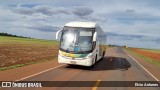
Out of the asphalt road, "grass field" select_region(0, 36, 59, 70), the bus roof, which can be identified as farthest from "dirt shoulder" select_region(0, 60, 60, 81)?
the bus roof

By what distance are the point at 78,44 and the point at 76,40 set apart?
1.11ft

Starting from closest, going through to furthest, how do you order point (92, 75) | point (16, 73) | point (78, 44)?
point (16, 73)
point (92, 75)
point (78, 44)

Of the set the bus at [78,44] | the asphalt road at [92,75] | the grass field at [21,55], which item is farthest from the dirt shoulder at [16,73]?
the bus at [78,44]

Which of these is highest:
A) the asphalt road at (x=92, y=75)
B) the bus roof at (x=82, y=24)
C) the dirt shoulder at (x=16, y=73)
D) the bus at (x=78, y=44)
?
the bus roof at (x=82, y=24)

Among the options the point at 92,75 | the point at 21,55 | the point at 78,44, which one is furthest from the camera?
the point at 21,55

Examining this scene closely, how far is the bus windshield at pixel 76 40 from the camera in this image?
1995 centimetres

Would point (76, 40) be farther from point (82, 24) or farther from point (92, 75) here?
point (92, 75)

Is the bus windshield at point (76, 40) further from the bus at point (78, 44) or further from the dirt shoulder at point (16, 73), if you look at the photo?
the dirt shoulder at point (16, 73)

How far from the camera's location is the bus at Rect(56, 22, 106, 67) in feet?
65.1

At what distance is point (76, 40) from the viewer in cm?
2008

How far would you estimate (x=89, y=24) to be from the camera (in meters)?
20.9

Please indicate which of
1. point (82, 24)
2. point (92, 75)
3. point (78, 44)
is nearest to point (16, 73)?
point (92, 75)

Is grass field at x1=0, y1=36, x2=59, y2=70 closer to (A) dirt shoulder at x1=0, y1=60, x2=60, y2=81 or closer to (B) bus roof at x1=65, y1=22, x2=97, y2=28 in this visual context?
(A) dirt shoulder at x1=0, y1=60, x2=60, y2=81

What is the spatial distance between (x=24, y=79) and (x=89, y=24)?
28.9ft
